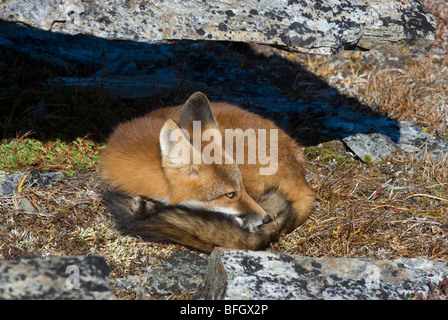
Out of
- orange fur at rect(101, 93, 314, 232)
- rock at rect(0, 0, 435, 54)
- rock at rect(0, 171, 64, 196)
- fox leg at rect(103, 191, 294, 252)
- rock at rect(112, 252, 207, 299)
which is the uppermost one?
rock at rect(0, 0, 435, 54)

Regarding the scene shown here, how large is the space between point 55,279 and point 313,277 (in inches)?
66.5

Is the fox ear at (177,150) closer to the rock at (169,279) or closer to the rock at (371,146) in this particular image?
the rock at (169,279)

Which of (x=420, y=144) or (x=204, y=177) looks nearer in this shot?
(x=204, y=177)

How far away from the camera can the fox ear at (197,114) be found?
3977 millimetres

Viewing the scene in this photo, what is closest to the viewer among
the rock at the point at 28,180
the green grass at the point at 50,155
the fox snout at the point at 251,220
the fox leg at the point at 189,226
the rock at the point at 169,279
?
the rock at the point at 169,279

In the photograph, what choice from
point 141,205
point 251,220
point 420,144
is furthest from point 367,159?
point 141,205

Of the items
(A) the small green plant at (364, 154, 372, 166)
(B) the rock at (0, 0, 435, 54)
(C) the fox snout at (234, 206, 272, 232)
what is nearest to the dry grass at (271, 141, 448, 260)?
(A) the small green plant at (364, 154, 372, 166)

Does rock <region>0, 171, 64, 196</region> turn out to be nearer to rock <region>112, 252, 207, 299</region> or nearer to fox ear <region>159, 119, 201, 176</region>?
fox ear <region>159, 119, 201, 176</region>

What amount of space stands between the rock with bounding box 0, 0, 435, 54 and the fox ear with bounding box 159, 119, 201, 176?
820 mm

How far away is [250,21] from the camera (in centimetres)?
412

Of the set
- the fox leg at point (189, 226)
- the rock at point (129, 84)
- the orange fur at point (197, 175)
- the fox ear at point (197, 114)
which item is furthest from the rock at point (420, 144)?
the rock at point (129, 84)

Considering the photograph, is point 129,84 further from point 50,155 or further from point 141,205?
point 141,205

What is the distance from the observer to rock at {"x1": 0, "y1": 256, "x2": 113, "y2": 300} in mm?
2783

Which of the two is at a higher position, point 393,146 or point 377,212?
point 393,146
